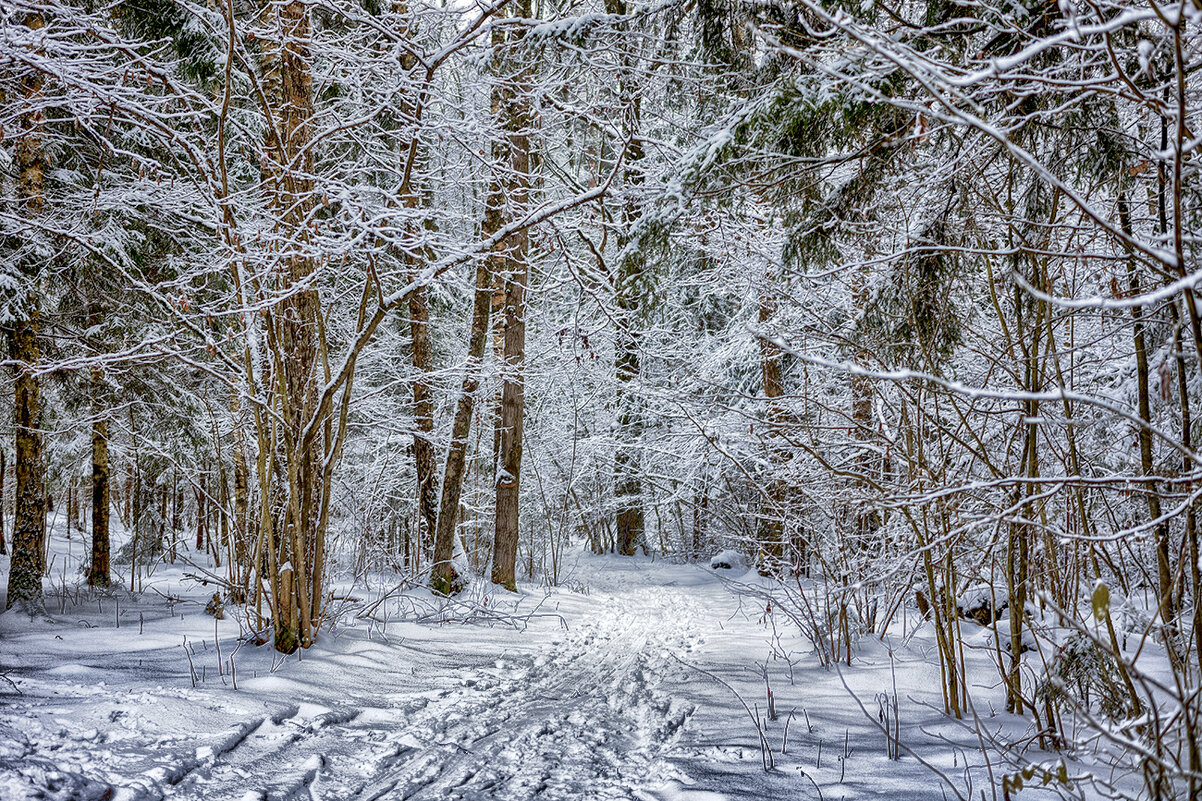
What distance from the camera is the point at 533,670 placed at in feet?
16.9

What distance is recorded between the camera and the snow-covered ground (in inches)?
114

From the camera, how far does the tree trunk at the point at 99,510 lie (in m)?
8.80

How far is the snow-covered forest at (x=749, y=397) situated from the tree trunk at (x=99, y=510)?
2.52 ft

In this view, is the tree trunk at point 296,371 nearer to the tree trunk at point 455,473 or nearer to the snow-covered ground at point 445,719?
the snow-covered ground at point 445,719

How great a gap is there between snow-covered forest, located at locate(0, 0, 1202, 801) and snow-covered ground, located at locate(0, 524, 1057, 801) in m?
0.03

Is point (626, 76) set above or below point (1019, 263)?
above

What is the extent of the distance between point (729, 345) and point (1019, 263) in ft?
28.0

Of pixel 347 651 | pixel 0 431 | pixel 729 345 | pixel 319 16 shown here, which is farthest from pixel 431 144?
pixel 0 431

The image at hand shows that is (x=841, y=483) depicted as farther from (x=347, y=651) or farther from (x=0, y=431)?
(x=0, y=431)

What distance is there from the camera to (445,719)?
3896 millimetres

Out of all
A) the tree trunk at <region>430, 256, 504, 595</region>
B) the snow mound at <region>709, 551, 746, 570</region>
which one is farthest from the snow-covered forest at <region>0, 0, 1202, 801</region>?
the snow mound at <region>709, 551, 746, 570</region>

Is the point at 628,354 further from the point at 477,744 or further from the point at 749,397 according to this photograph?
the point at 477,744

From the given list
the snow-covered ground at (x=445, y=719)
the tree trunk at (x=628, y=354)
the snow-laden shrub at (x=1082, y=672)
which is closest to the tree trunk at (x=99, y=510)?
the snow-covered ground at (x=445, y=719)

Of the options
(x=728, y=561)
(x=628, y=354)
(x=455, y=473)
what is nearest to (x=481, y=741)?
(x=455, y=473)
